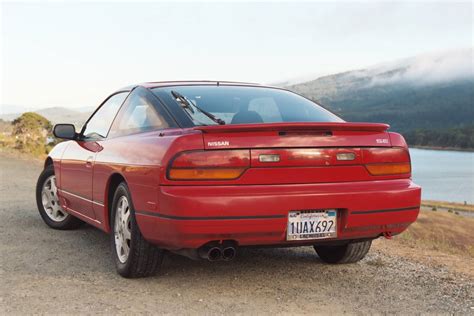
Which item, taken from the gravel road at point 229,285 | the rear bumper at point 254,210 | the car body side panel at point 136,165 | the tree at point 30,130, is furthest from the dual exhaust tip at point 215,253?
the tree at point 30,130

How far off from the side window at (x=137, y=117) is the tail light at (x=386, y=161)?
1440 millimetres

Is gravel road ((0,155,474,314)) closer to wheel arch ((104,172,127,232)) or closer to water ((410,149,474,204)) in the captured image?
wheel arch ((104,172,127,232))

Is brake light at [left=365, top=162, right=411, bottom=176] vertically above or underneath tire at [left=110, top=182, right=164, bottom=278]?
above

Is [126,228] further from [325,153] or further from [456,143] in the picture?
[456,143]

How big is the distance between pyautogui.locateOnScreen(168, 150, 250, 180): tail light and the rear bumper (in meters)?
0.07

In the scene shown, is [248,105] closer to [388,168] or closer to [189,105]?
[189,105]

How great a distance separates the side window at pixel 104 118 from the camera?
16.6ft

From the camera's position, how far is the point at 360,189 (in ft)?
12.2

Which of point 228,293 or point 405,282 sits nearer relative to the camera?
point 228,293

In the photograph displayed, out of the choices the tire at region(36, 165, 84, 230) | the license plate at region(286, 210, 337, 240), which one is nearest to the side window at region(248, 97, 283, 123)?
the license plate at region(286, 210, 337, 240)

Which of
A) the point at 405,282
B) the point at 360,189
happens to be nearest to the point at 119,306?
the point at 360,189

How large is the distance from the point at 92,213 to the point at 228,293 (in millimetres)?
1701

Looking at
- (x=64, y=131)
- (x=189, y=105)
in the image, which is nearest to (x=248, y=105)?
(x=189, y=105)

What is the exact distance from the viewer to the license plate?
11.8 feet
